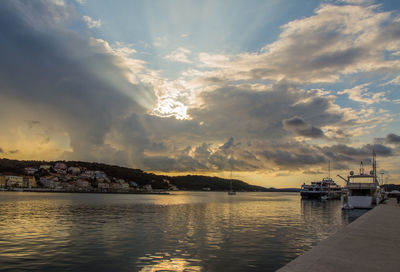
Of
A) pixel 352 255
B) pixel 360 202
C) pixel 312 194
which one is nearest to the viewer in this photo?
pixel 352 255

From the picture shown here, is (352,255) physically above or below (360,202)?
above

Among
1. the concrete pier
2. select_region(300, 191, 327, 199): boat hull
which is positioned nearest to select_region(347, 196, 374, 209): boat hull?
the concrete pier

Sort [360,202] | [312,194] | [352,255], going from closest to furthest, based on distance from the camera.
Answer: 1. [352,255]
2. [360,202]
3. [312,194]

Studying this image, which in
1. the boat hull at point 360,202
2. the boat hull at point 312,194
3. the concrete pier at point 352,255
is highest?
the concrete pier at point 352,255

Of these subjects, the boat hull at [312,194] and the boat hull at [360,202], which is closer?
the boat hull at [360,202]

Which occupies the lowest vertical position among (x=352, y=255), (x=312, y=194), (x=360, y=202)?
(x=312, y=194)

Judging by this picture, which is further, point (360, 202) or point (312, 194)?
point (312, 194)

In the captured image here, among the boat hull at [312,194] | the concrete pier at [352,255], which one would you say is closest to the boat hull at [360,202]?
the concrete pier at [352,255]

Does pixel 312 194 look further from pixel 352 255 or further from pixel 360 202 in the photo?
pixel 352 255

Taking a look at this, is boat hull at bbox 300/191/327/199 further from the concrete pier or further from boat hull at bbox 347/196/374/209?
the concrete pier

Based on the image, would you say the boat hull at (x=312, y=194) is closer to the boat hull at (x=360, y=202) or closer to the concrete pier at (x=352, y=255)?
the boat hull at (x=360, y=202)

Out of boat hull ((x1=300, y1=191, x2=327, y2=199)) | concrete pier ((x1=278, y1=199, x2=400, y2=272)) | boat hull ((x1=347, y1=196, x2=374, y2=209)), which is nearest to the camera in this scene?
concrete pier ((x1=278, y1=199, x2=400, y2=272))

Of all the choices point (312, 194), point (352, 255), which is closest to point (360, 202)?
point (352, 255)

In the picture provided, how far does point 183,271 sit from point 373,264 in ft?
29.2
